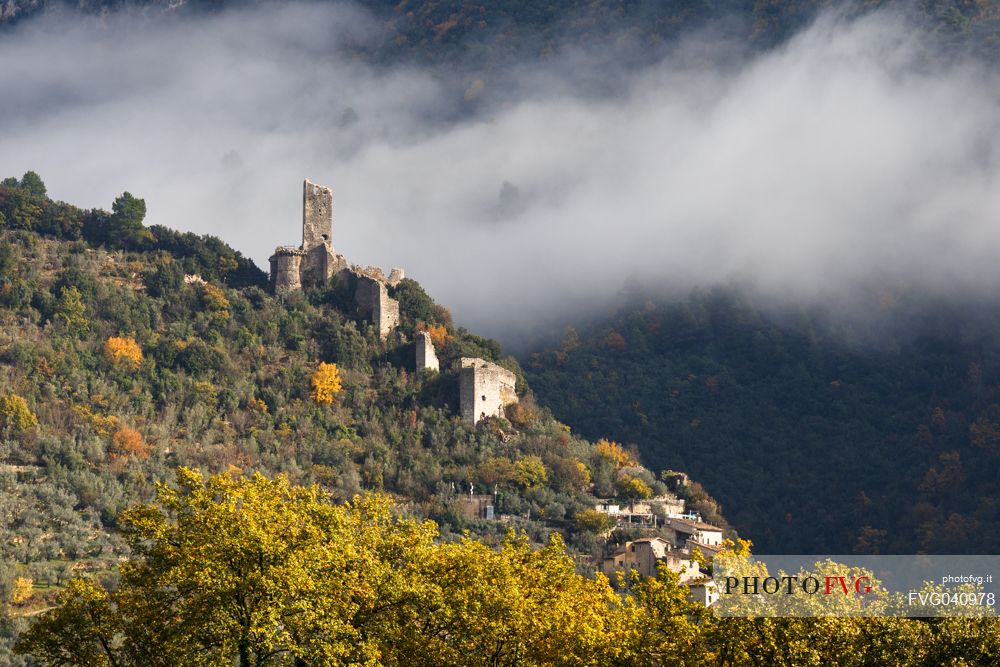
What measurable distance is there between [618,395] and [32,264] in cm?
3715

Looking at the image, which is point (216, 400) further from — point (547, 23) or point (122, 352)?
point (547, 23)

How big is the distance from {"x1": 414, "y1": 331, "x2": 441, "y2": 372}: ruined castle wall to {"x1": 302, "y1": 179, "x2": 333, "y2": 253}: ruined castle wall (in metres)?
10.2

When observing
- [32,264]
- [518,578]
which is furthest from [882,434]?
[518,578]

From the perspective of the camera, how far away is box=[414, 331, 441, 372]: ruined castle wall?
8519 centimetres

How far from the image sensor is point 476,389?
82.5m

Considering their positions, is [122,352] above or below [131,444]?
above

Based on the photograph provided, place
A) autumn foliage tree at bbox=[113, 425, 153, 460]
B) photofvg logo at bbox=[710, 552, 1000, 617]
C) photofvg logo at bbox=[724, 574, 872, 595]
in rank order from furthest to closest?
autumn foliage tree at bbox=[113, 425, 153, 460]
photofvg logo at bbox=[724, 574, 872, 595]
photofvg logo at bbox=[710, 552, 1000, 617]

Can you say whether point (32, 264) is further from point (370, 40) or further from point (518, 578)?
point (370, 40)

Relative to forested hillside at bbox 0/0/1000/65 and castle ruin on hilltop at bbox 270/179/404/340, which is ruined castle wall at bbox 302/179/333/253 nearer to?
castle ruin on hilltop at bbox 270/179/404/340

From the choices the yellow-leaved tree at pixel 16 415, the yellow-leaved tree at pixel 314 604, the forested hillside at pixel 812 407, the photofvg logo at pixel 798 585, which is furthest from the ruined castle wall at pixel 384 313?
the photofvg logo at pixel 798 585

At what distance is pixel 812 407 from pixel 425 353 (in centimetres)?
2897

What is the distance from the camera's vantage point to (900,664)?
31.2 m

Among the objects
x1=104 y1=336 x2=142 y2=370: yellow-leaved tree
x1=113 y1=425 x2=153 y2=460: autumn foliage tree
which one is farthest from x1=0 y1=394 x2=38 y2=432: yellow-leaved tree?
x1=104 y1=336 x2=142 y2=370: yellow-leaved tree

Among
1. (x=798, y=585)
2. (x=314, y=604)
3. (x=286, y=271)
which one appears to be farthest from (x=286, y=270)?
(x=798, y=585)
